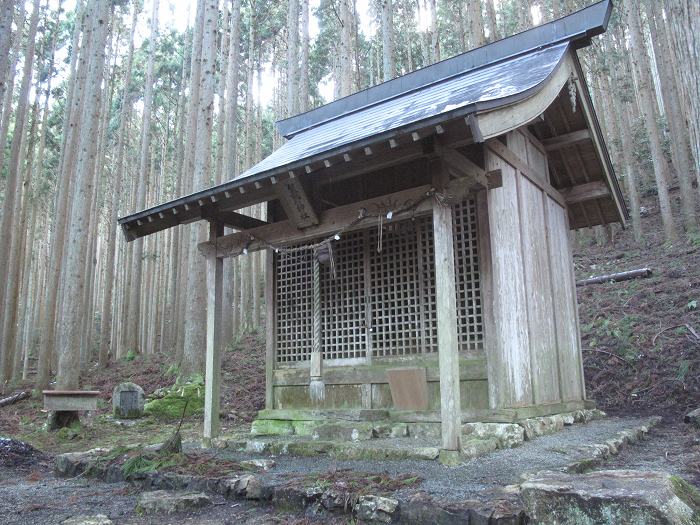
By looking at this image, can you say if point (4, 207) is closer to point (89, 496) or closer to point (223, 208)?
point (223, 208)

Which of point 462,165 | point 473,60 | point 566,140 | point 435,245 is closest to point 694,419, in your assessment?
point 566,140

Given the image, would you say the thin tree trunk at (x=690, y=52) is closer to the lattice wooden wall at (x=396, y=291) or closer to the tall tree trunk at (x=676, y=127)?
the lattice wooden wall at (x=396, y=291)

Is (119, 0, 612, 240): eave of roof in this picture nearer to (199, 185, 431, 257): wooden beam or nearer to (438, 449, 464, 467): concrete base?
(199, 185, 431, 257): wooden beam

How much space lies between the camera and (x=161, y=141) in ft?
107

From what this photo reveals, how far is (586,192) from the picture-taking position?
29.9 feet

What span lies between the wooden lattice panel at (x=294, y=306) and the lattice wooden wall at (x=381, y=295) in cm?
2

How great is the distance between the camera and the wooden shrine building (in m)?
5.14

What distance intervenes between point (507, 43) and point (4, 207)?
13.0 metres

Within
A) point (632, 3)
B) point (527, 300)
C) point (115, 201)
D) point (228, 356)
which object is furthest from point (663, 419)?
point (115, 201)

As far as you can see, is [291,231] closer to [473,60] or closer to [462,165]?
[462,165]

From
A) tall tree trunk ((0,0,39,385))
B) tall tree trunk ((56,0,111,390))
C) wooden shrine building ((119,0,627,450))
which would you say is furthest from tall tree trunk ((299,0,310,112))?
tall tree trunk ((0,0,39,385))

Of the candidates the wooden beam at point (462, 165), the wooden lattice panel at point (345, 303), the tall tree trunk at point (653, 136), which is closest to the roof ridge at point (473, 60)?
the wooden lattice panel at point (345, 303)

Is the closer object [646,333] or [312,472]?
[312,472]

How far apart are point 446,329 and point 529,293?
2.47 meters
